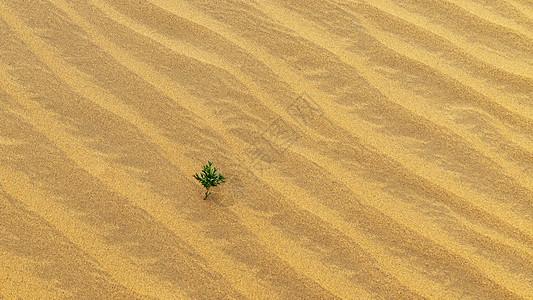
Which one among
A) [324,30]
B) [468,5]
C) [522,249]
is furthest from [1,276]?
[468,5]

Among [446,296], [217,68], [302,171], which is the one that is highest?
[217,68]

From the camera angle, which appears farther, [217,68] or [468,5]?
[468,5]

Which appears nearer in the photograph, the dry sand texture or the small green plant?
the dry sand texture

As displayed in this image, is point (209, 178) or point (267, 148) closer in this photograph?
point (209, 178)

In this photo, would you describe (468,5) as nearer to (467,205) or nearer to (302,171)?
(467,205)

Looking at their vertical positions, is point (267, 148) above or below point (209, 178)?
above

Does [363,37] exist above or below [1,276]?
above

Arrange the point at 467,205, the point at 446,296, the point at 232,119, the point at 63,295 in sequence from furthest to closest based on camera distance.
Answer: the point at 232,119, the point at 467,205, the point at 446,296, the point at 63,295

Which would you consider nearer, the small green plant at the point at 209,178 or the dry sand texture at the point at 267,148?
the dry sand texture at the point at 267,148
